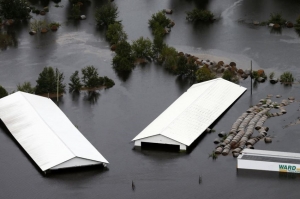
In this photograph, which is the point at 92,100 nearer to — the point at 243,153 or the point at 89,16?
the point at 243,153

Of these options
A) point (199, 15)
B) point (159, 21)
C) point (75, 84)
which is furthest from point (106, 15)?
point (75, 84)

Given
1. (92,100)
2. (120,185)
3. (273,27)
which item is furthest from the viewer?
(273,27)

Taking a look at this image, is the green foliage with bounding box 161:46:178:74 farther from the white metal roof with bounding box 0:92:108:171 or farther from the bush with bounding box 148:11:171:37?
the white metal roof with bounding box 0:92:108:171

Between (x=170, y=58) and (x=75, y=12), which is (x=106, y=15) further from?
(x=170, y=58)

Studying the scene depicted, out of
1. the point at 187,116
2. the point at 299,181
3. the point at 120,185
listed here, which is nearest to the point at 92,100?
the point at 187,116

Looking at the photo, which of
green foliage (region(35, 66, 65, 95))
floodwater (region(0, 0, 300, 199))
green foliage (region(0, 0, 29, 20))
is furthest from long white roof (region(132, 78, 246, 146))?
green foliage (region(0, 0, 29, 20))

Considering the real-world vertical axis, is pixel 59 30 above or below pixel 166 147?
above
